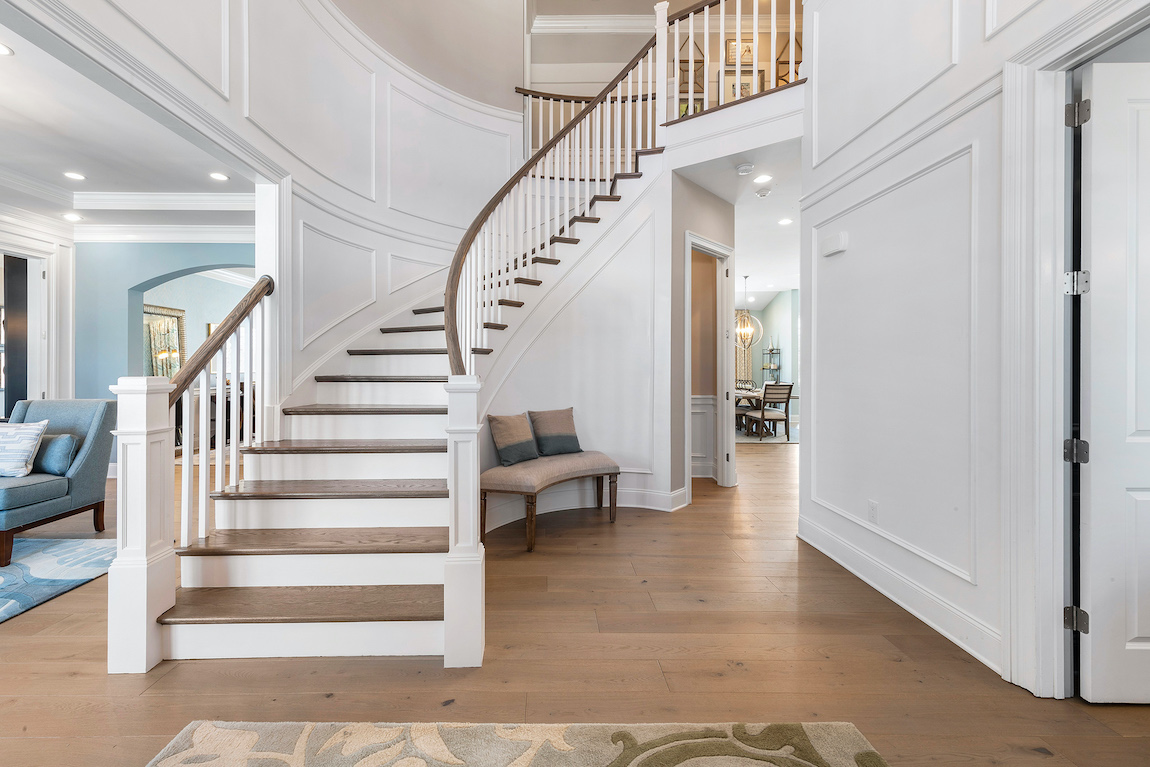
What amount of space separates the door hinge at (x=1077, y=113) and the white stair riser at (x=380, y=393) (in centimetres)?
321

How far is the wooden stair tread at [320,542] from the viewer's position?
7.30 feet

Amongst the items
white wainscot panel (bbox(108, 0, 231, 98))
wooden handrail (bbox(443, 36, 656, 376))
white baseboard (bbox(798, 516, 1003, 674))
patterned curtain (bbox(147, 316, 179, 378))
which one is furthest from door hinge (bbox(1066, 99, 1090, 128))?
patterned curtain (bbox(147, 316, 179, 378))

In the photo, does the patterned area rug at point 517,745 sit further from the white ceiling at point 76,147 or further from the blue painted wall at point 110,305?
the blue painted wall at point 110,305

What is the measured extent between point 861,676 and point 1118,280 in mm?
1594

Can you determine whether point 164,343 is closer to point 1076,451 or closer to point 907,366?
point 907,366

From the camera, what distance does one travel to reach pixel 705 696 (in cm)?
177

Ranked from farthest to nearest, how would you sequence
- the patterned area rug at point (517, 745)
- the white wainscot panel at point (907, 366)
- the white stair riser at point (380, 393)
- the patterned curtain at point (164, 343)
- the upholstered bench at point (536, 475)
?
1. the patterned curtain at point (164, 343)
2. the white stair riser at point (380, 393)
3. the upholstered bench at point (536, 475)
4. the white wainscot panel at point (907, 366)
5. the patterned area rug at point (517, 745)

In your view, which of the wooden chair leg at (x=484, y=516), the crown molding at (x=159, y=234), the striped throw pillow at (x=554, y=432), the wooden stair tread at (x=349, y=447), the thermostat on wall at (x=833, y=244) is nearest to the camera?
the wooden stair tread at (x=349, y=447)

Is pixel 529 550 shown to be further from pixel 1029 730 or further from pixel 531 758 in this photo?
pixel 1029 730

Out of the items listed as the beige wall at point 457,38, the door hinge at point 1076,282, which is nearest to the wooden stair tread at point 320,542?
the door hinge at point 1076,282

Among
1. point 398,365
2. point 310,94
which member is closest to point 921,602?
point 398,365

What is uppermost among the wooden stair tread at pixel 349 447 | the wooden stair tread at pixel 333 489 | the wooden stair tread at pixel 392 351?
the wooden stair tread at pixel 392 351

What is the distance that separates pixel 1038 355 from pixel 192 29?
12.5 feet

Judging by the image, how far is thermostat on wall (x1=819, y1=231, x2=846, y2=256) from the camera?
2.92 meters
